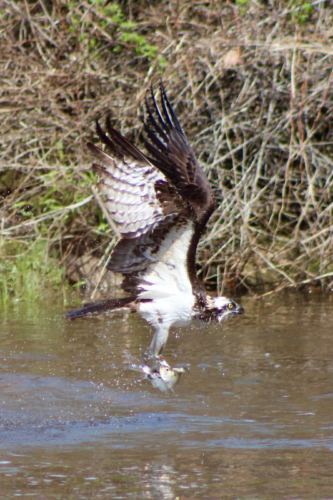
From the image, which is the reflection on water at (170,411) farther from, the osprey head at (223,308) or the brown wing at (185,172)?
the brown wing at (185,172)

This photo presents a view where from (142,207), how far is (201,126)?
415 cm

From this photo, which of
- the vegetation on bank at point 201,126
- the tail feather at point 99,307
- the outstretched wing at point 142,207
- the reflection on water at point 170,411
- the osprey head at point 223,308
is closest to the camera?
the reflection on water at point 170,411

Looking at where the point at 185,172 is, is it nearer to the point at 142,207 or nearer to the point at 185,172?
the point at 185,172

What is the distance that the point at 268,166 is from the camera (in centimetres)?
872

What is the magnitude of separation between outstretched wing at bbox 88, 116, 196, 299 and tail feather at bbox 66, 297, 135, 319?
32 cm

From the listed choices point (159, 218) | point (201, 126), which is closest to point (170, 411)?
point (159, 218)

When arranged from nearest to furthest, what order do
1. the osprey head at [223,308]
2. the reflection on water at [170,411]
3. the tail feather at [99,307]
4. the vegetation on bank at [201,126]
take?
the reflection on water at [170,411]
the tail feather at [99,307]
the osprey head at [223,308]
the vegetation on bank at [201,126]

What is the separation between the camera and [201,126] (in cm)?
864

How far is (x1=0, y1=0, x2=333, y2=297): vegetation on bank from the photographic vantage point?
26.8ft

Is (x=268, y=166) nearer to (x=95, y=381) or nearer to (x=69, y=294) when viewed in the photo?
(x=69, y=294)

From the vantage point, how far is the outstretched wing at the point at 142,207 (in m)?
4.58

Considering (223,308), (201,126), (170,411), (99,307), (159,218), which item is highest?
(201,126)

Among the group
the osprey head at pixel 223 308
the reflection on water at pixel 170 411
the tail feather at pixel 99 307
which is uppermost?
the tail feather at pixel 99 307

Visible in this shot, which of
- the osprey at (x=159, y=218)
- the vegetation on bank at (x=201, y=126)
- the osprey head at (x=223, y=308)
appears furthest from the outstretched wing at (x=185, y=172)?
the vegetation on bank at (x=201, y=126)
